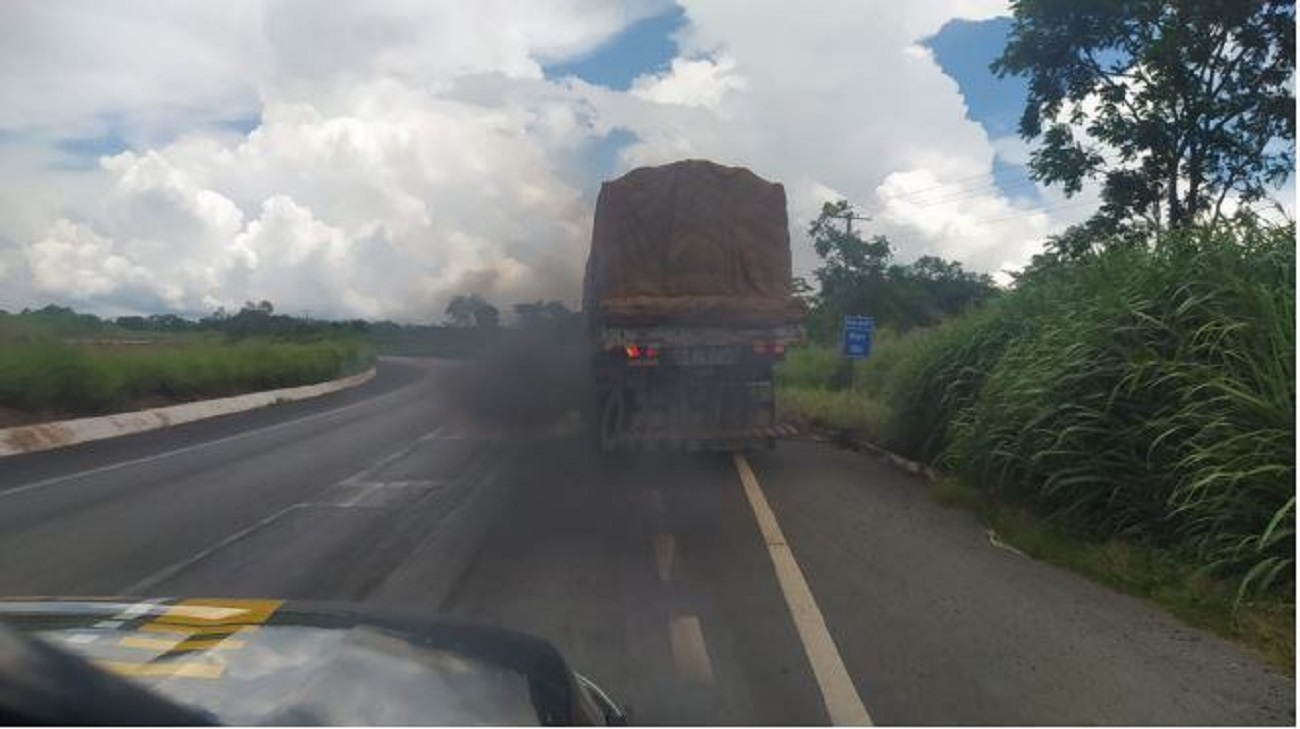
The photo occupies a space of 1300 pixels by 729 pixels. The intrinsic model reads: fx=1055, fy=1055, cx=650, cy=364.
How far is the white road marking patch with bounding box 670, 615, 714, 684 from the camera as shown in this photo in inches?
177

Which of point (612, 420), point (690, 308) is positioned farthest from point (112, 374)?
point (690, 308)

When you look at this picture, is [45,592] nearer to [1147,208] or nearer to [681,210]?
[681,210]

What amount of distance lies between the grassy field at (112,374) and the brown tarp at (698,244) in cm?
1057

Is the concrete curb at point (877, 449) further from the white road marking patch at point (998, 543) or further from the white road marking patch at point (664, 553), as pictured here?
the white road marking patch at point (664, 553)

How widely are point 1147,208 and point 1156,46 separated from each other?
7.89 ft

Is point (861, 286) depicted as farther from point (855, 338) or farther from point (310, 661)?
point (310, 661)

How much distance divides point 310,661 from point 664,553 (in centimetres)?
468

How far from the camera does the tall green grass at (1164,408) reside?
19.8ft

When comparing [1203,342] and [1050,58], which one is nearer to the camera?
[1203,342]

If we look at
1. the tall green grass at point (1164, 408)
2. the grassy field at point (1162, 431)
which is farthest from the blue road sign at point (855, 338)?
the tall green grass at point (1164, 408)

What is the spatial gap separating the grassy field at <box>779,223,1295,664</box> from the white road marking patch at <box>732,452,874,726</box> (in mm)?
1771

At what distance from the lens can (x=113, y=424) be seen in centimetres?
1738

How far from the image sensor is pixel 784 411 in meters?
17.8

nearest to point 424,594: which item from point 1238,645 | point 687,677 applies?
point 687,677
